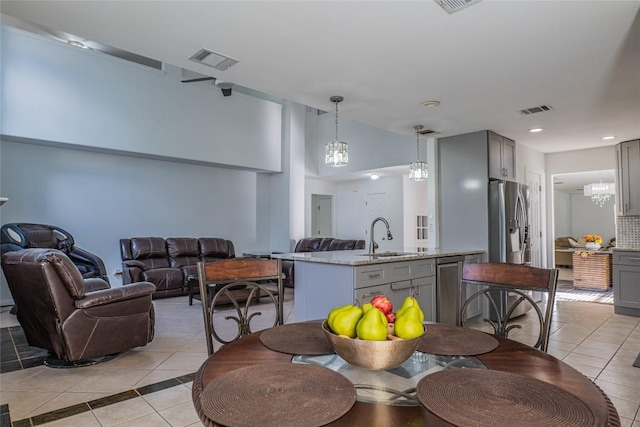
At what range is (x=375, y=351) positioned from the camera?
3.13ft

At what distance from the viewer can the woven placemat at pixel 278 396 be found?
2.48ft

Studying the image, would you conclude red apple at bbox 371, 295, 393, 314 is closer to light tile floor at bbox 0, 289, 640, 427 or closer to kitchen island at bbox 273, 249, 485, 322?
light tile floor at bbox 0, 289, 640, 427

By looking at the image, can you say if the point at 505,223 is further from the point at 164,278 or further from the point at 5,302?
the point at 5,302

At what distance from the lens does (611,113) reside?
3.93 metres

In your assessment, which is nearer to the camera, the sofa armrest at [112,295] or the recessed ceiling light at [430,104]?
the sofa armrest at [112,295]

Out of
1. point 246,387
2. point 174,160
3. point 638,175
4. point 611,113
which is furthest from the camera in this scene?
point 174,160

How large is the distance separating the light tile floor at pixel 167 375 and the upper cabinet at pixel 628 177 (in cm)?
156

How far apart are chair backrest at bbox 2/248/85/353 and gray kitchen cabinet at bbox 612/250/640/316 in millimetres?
5929

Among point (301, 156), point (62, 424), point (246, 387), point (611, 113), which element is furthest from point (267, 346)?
point (301, 156)

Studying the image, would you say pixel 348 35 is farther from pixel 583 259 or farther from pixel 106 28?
pixel 583 259

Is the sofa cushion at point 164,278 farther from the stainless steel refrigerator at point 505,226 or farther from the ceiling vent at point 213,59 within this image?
the stainless steel refrigerator at point 505,226

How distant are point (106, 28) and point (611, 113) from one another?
4525mm

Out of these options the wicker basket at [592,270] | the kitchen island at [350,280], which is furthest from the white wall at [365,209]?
the kitchen island at [350,280]

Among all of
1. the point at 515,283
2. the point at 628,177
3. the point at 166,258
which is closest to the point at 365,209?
the point at 166,258
